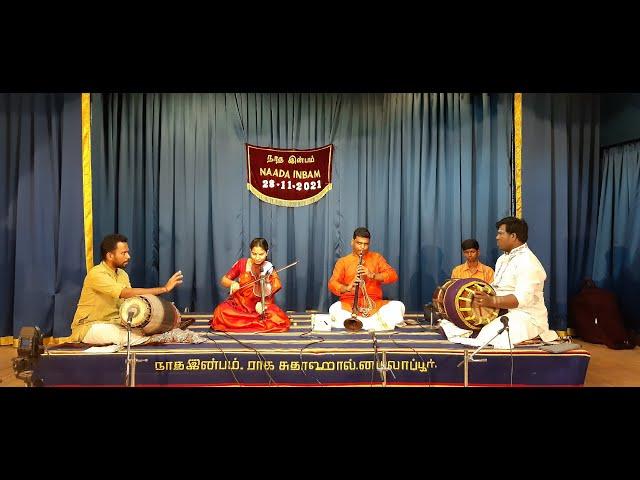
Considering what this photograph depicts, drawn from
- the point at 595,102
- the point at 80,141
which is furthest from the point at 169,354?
the point at 595,102

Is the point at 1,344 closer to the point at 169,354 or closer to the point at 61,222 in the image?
the point at 61,222

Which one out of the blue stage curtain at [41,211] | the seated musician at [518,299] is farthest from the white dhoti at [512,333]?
the blue stage curtain at [41,211]

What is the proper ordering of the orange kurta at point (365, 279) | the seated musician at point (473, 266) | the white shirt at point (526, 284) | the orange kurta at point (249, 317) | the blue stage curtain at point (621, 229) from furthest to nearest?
the blue stage curtain at point (621, 229)
the seated musician at point (473, 266)
the orange kurta at point (365, 279)
the orange kurta at point (249, 317)
the white shirt at point (526, 284)

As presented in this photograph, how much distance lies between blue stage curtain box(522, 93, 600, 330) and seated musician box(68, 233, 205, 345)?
3.68m

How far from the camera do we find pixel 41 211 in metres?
5.36

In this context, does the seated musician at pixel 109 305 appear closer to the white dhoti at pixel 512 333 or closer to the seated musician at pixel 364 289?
the seated musician at pixel 364 289

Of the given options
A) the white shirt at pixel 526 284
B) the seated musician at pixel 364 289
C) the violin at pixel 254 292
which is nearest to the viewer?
the white shirt at pixel 526 284

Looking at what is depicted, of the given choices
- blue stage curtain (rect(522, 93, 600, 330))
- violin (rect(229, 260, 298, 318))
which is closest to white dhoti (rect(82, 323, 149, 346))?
violin (rect(229, 260, 298, 318))

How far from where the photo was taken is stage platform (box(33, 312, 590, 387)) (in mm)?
3658

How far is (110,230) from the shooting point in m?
5.71

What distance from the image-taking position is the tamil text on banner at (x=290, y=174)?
19.4ft

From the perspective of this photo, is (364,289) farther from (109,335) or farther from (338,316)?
(109,335)

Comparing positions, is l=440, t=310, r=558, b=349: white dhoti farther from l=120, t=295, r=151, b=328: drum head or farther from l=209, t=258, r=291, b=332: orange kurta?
l=120, t=295, r=151, b=328: drum head

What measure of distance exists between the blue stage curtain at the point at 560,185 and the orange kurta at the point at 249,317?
2778 millimetres
